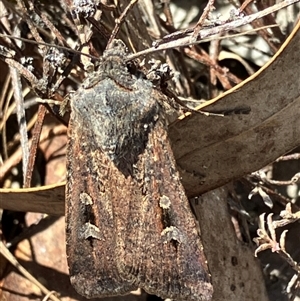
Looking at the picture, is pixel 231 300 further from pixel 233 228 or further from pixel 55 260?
pixel 55 260

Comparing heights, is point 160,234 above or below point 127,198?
below

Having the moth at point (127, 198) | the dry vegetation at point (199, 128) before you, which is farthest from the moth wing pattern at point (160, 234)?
the dry vegetation at point (199, 128)

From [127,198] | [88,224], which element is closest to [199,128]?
[127,198]

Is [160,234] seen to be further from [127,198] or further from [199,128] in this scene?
[199,128]

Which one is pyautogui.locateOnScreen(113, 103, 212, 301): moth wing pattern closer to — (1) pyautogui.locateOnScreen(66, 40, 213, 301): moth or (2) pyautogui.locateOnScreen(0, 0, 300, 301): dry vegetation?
(1) pyautogui.locateOnScreen(66, 40, 213, 301): moth

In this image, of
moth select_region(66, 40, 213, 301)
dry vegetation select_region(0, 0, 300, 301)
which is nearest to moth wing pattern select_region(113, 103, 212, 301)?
moth select_region(66, 40, 213, 301)

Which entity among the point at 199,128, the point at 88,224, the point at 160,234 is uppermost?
the point at 199,128

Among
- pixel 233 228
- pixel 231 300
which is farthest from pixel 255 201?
pixel 231 300

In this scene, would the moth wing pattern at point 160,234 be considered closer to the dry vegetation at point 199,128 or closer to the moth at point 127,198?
the moth at point 127,198
